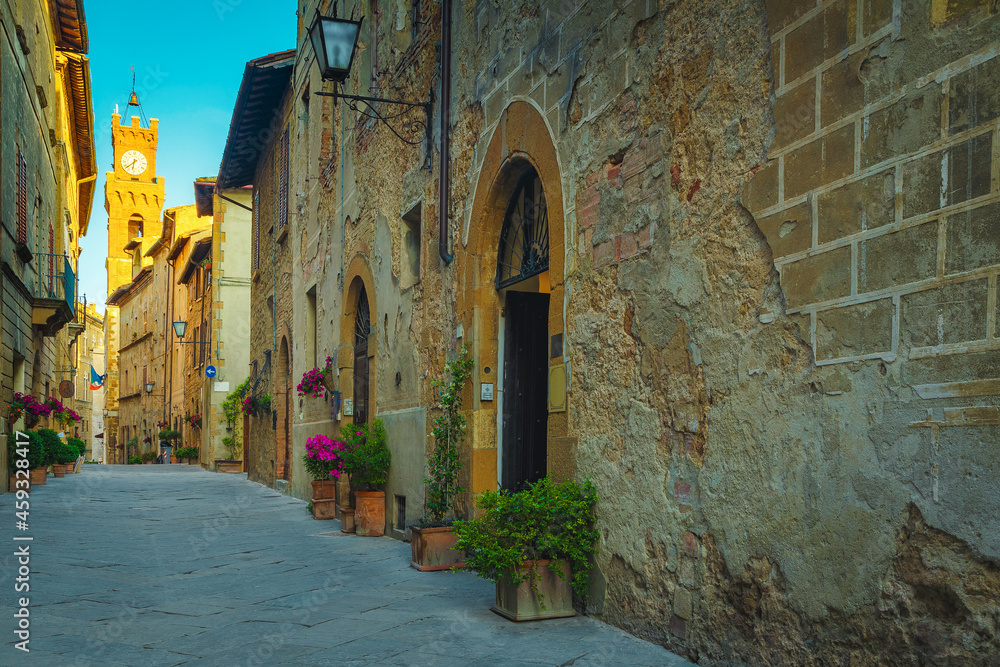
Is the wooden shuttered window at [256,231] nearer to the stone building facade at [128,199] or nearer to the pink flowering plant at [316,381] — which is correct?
the pink flowering plant at [316,381]

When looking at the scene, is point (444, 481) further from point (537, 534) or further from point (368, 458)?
point (537, 534)

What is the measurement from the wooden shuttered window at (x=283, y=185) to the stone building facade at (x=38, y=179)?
4193 millimetres

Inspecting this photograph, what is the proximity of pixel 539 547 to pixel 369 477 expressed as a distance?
4273 mm

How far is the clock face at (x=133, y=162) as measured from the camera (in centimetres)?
5903

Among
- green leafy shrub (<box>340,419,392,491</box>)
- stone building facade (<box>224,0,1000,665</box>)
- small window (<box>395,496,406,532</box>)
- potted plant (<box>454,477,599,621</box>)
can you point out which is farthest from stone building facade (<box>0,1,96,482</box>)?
potted plant (<box>454,477,599,621</box>)

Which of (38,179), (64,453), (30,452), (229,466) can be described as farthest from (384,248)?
(229,466)

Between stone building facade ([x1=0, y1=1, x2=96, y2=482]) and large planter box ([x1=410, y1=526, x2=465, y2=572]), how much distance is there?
8.94 meters

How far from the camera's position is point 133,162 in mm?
59625

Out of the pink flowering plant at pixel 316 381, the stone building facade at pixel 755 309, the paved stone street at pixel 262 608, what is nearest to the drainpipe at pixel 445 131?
the stone building facade at pixel 755 309

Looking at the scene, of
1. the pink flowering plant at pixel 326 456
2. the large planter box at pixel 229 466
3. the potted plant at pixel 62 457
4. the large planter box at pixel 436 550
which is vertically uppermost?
the pink flowering plant at pixel 326 456

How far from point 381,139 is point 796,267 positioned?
21.2ft

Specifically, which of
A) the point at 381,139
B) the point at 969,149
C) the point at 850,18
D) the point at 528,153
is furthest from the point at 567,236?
the point at 381,139

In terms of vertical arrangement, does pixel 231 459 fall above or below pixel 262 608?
below

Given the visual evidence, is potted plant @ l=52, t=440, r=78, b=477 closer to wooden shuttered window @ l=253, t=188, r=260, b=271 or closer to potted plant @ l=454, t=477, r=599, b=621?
wooden shuttered window @ l=253, t=188, r=260, b=271
